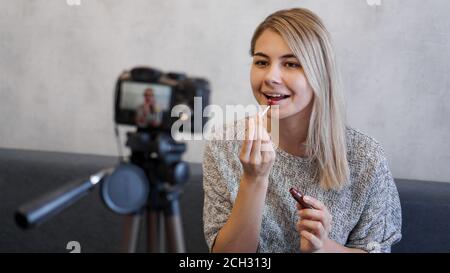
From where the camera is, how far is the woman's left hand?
28.4 inches

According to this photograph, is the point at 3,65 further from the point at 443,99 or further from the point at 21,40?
the point at 443,99

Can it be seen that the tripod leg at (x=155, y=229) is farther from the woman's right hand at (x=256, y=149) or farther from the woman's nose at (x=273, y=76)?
the woman's nose at (x=273, y=76)

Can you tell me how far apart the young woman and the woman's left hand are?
0.07 metres

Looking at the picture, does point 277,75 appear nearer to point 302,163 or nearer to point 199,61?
point 302,163

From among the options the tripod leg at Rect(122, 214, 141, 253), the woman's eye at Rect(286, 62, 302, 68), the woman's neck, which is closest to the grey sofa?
the woman's neck

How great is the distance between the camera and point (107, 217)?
1.13 metres

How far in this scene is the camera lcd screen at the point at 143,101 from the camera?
0.40 meters

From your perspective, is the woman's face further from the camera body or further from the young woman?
the camera body

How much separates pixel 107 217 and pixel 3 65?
0.47 meters

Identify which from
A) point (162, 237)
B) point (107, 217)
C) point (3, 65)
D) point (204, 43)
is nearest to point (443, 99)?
point (204, 43)

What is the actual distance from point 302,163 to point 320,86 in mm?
141

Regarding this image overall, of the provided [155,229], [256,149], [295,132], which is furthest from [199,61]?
[155,229]

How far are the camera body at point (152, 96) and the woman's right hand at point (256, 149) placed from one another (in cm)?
26

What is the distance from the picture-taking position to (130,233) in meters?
0.44
